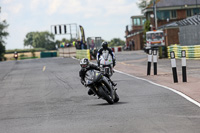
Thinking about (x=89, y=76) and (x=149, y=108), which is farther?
(x=89, y=76)

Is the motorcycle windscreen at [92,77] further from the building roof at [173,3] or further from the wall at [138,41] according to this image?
the wall at [138,41]

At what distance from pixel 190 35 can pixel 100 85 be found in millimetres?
31233

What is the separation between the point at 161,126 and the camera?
27.0ft

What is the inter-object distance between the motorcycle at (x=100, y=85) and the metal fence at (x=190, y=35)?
95.2 ft

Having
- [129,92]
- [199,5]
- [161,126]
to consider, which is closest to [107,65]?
[129,92]

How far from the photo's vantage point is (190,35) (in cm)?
4253

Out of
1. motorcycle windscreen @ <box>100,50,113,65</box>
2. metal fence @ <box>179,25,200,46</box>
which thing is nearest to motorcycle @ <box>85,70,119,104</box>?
motorcycle windscreen @ <box>100,50,113,65</box>

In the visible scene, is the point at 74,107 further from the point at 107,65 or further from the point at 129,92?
the point at 107,65

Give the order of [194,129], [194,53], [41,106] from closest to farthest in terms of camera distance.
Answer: [194,129] → [41,106] → [194,53]

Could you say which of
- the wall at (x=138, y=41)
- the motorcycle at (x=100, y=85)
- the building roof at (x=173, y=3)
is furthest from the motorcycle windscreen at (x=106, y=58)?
the wall at (x=138, y=41)

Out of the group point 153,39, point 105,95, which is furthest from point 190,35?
point 105,95

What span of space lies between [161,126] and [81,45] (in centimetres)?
4895

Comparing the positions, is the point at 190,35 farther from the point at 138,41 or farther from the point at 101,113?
the point at 138,41

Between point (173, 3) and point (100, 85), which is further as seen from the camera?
point (173, 3)
